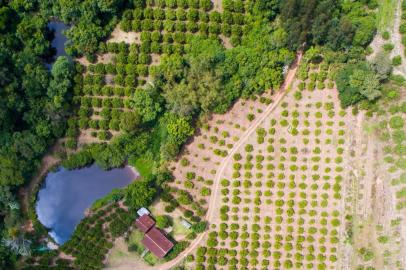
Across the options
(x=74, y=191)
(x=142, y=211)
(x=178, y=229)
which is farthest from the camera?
(x=74, y=191)

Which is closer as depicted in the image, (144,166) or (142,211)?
(142,211)

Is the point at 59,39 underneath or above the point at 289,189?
above

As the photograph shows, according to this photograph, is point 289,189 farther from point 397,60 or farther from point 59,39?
point 59,39

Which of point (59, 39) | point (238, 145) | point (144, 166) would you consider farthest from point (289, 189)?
point (59, 39)

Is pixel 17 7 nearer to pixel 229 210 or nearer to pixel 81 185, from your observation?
pixel 81 185

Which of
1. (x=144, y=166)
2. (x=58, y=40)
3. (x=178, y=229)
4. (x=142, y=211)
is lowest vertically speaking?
(x=178, y=229)

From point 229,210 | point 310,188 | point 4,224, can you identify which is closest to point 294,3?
point 310,188
